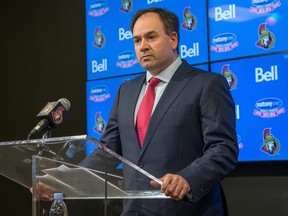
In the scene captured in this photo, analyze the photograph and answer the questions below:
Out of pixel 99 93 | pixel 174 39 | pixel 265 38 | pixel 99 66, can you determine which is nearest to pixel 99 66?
pixel 99 66

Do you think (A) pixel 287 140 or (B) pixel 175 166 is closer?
(B) pixel 175 166

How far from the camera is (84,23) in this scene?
15.1 feet

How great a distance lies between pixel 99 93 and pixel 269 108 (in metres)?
1.52

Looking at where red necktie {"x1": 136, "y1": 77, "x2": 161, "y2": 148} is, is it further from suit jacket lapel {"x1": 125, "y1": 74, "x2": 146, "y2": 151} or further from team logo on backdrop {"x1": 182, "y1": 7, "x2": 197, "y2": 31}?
team logo on backdrop {"x1": 182, "y1": 7, "x2": 197, "y2": 31}

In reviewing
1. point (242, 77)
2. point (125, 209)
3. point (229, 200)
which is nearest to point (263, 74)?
point (242, 77)

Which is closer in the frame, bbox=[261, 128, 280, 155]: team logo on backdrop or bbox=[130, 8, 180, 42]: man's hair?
bbox=[130, 8, 180, 42]: man's hair

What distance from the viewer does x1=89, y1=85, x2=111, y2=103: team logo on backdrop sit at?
4.13 m

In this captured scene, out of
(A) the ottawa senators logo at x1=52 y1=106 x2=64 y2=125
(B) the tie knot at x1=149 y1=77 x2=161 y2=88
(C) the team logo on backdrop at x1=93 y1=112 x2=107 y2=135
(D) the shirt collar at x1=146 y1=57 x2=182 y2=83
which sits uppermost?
(D) the shirt collar at x1=146 y1=57 x2=182 y2=83

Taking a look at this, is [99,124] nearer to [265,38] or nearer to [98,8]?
[98,8]

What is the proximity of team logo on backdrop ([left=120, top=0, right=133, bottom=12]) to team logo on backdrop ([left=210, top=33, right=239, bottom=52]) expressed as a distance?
34.3 inches

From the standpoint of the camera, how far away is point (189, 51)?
3699 mm

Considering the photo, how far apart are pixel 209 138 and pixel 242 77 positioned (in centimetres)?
143

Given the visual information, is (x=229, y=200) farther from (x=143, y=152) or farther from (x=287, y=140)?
(x=143, y=152)

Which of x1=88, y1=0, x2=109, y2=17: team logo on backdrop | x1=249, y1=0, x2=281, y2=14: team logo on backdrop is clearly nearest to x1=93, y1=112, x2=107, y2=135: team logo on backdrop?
x1=88, y1=0, x2=109, y2=17: team logo on backdrop
